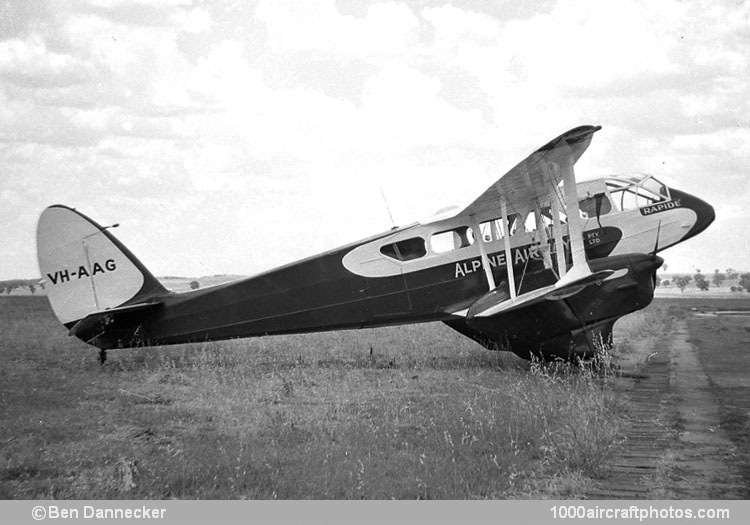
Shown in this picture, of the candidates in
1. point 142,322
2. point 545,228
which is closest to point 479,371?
point 545,228

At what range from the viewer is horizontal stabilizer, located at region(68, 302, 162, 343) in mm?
12898

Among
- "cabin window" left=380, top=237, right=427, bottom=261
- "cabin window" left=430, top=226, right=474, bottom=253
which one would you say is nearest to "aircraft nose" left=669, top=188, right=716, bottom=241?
"cabin window" left=430, top=226, right=474, bottom=253

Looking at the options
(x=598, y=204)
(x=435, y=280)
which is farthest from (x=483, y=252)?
(x=598, y=204)

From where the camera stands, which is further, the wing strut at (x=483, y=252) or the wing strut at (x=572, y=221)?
the wing strut at (x=483, y=252)

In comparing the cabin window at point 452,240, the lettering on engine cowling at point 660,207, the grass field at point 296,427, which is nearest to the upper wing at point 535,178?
the cabin window at point 452,240

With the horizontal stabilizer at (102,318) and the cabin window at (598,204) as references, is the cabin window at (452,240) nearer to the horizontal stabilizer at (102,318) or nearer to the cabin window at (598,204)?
the cabin window at (598,204)

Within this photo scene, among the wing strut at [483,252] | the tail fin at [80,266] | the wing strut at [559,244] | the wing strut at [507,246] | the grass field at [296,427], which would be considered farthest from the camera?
the wing strut at [483,252]

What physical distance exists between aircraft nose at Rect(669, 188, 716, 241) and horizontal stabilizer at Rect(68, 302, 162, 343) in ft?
31.6

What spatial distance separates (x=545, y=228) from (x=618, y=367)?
3322 millimetres

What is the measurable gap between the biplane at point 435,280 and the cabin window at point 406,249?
0.02 m

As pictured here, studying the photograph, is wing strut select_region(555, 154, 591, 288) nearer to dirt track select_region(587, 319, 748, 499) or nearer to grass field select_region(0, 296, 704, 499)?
grass field select_region(0, 296, 704, 499)

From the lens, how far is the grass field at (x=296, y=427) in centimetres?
657
